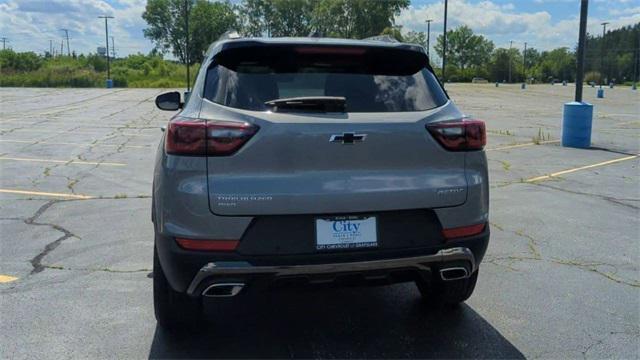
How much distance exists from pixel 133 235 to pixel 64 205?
1806 mm

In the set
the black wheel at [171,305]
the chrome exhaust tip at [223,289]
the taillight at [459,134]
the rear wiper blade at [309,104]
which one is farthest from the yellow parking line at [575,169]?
the chrome exhaust tip at [223,289]

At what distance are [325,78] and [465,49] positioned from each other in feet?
436

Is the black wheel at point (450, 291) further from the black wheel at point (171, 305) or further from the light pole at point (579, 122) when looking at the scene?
the light pole at point (579, 122)

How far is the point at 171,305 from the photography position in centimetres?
343

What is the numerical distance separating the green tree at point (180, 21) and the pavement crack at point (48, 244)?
96.5 m

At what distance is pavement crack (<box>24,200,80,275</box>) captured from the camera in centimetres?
486

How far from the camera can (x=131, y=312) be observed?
3.93 metres

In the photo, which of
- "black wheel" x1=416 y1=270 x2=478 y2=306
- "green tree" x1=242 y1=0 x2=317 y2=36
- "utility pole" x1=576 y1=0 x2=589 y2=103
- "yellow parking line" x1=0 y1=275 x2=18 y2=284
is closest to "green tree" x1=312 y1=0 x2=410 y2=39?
"green tree" x1=242 y1=0 x2=317 y2=36

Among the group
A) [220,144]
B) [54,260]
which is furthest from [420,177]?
[54,260]

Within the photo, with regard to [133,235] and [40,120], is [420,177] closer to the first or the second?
[133,235]

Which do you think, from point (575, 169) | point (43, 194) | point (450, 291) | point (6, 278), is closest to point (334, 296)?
point (450, 291)

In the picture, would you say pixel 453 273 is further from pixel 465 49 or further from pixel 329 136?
pixel 465 49

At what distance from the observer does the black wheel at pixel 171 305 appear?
11.2 feet

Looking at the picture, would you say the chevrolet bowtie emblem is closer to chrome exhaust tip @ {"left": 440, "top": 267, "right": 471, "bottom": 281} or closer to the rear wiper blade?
the rear wiper blade
